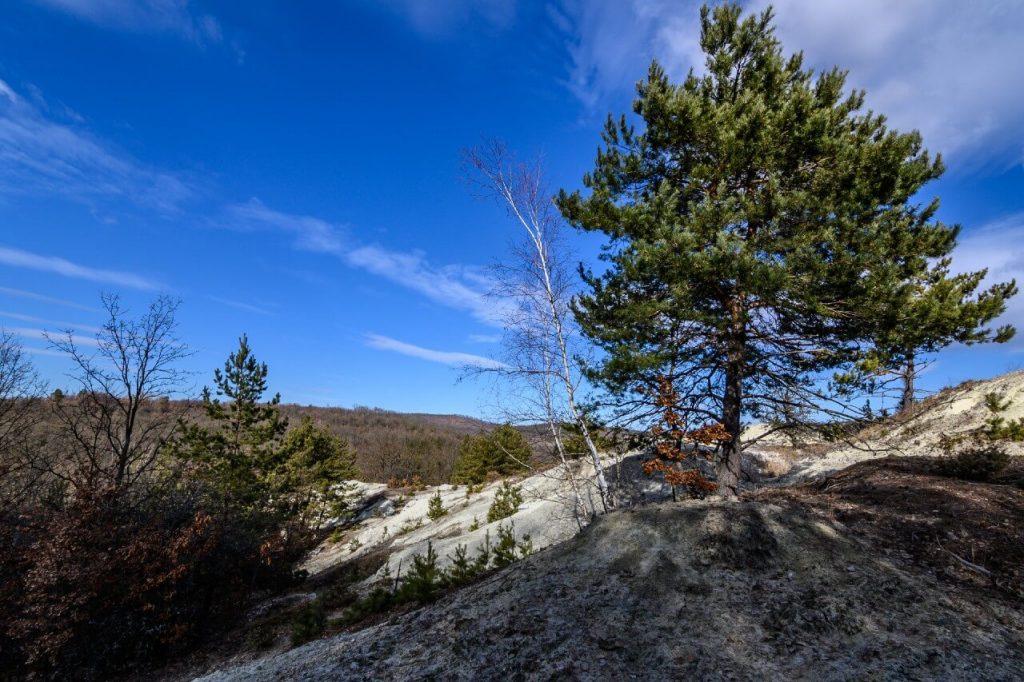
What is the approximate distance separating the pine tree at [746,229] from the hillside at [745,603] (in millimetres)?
2637

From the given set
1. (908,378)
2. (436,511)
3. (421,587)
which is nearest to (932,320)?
(908,378)

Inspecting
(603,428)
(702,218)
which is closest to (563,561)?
(603,428)

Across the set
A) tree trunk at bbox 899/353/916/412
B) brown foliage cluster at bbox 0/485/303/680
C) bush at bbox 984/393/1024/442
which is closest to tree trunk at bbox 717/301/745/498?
tree trunk at bbox 899/353/916/412

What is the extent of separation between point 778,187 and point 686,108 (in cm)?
232

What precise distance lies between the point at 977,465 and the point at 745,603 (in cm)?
687

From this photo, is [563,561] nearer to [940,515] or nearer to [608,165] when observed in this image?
[940,515]

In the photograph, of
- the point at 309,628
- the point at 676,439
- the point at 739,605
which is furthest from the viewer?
the point at 676,439

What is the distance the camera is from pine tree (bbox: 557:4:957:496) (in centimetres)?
818

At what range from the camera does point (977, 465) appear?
28.0 ft

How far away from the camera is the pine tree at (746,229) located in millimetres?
8180

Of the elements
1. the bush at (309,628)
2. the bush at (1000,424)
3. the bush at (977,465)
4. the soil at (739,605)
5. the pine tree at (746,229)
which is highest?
the pine tree at (746,229)

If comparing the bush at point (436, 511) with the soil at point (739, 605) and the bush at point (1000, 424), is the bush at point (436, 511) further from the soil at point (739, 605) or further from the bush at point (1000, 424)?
the bush at point (1000, 424)

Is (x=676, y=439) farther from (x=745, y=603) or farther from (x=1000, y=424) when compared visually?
(x=1000, y=424)

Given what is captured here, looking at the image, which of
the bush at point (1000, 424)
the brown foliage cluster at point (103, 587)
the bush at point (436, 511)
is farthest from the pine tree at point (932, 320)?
the bush at point (436, 511)
